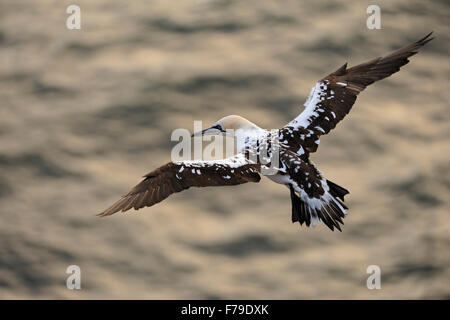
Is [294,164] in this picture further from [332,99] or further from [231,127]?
[332,99]

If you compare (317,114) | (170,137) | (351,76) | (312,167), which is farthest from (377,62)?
(170,137)

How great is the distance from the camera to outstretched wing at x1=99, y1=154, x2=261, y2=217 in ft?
22.5

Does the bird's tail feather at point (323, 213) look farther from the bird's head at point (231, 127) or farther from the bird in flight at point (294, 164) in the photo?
the bird's head at point (231, 127)

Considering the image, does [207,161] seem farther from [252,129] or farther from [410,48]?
[410,48]

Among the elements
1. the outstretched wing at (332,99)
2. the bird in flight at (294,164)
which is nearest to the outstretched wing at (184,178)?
the bird in flight at (294,164)

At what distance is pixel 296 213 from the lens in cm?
719

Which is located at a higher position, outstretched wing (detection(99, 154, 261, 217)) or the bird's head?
the bird's head

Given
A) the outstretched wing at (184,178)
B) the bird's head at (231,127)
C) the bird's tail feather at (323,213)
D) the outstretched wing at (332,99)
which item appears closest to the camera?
the outstretched wing at (184,178)

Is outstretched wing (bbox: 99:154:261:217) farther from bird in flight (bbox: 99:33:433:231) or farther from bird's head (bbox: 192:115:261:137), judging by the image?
bird's head (bbox: 192:115:261:137)

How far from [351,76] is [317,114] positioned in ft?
1.95

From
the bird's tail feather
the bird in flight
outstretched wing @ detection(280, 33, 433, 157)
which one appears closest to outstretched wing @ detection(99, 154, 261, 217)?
the bird in flight

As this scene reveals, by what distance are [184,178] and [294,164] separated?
93cm

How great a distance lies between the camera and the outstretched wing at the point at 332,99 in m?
7.48

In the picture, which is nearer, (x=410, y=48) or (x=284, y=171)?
(x=284, y=171)
